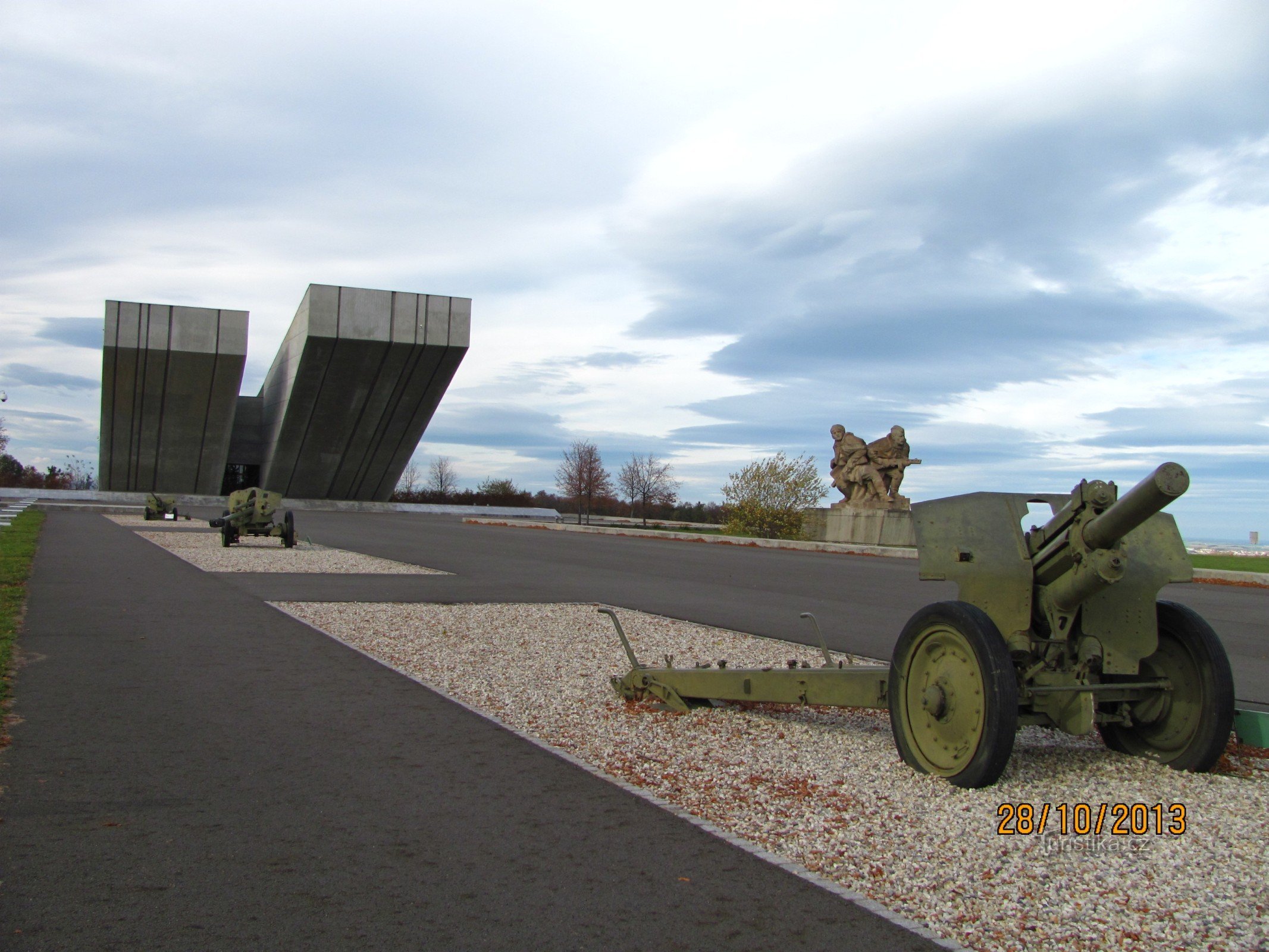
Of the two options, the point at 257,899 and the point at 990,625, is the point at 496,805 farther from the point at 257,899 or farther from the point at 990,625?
the point at 990,625

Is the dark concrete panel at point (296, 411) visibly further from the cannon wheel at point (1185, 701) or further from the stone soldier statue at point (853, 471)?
the cannon wheel at point (1185, 701)

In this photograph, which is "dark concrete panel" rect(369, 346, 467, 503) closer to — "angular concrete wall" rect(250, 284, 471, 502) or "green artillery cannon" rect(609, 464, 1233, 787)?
"angular concrete wall" rect(250, 284, 471, 502)

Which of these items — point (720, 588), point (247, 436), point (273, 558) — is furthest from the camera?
point (247, 436)

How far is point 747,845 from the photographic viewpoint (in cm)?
412

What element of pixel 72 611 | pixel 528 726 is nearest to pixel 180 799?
pixel 528 726

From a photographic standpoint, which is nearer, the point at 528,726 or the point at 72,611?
the point at 528,726

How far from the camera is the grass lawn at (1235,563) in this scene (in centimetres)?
2505

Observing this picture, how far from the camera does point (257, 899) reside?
351cm

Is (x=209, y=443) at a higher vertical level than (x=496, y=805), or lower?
higher

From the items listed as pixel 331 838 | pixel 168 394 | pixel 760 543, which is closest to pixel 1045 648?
pixel 331 838

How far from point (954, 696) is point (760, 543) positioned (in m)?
29.2

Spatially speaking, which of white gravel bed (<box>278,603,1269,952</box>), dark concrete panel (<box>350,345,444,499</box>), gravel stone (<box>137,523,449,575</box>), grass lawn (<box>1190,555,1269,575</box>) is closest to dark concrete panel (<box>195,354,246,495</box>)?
dark concrete panel (<box>350,345,444,499</box>)

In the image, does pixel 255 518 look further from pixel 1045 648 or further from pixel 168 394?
pixel 168 394

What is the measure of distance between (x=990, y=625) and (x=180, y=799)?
3699 mm
